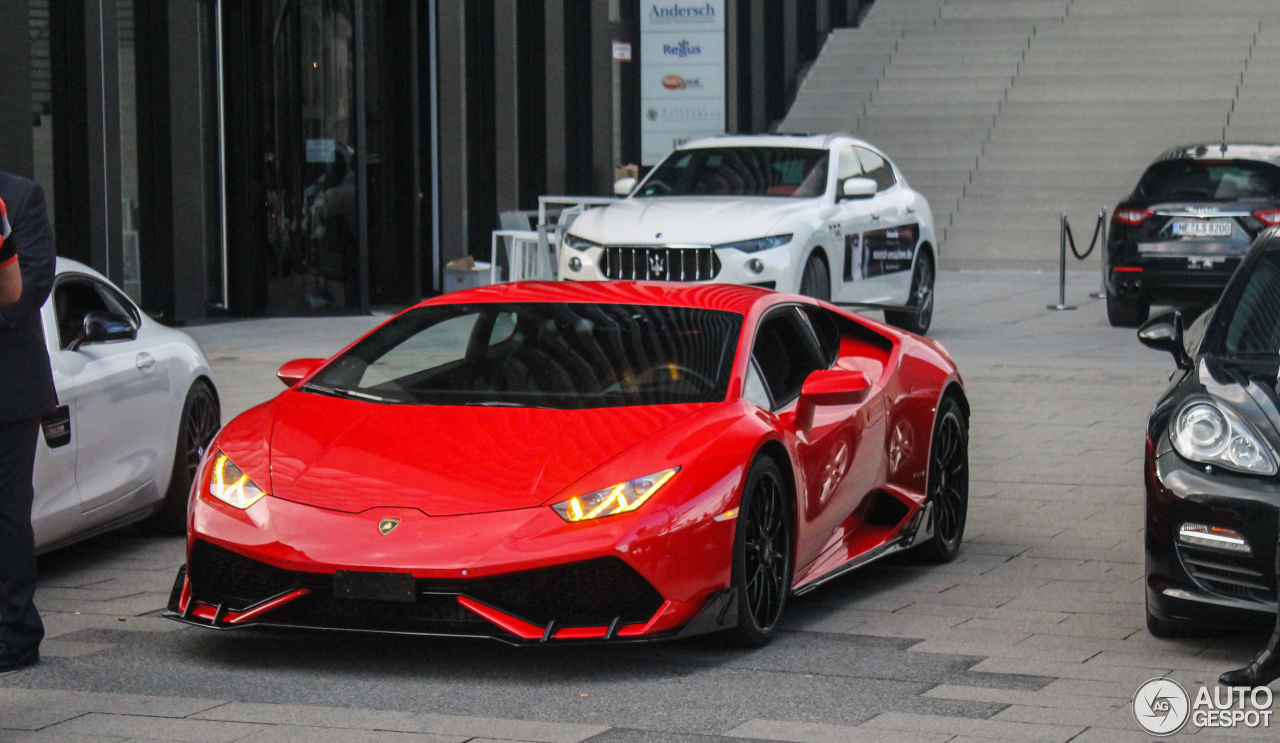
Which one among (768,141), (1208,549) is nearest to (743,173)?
(768,141)

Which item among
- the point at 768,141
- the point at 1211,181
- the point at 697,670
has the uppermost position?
the point at 768,141

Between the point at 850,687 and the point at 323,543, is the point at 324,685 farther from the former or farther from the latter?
the point at 850,687

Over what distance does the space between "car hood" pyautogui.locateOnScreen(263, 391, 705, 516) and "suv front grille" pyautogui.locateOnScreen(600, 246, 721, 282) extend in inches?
330

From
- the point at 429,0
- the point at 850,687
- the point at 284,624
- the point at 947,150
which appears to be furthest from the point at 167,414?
the point at 947,150

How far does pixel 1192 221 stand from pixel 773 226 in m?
4.57

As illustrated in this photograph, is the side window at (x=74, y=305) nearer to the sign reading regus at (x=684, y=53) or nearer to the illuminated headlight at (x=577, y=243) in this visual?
the illuminated headlight at (x=577, y=243)

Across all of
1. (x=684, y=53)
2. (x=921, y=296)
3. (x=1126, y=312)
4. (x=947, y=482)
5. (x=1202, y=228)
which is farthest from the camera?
(x=1126, y=312)

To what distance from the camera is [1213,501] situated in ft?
19.2

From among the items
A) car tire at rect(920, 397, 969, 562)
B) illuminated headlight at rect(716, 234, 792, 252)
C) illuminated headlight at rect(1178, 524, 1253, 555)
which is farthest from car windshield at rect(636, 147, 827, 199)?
illuminated headlight at rect(1178, 524, 1253, 555)

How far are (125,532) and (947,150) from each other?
24300 mm

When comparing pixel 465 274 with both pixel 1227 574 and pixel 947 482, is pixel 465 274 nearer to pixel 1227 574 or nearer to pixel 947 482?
pixel 947 482

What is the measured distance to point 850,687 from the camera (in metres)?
5.62

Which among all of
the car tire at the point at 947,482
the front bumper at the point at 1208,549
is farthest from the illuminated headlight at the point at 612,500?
the car tire at the point at 947,482

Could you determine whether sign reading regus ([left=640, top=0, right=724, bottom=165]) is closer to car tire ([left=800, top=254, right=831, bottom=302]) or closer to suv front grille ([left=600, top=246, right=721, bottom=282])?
car tire ([left=800, top=254, right=831, bottom=302])
